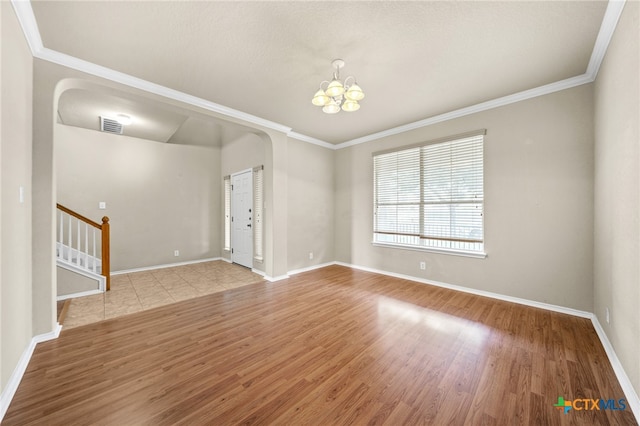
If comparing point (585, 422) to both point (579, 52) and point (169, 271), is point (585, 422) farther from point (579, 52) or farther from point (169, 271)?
point (169, 271)

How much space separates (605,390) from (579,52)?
9.89 feet

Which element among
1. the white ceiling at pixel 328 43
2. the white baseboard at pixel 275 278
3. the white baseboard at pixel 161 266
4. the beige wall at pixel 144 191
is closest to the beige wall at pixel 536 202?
the white ceiling at pixel 328 43

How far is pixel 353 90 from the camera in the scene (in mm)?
2395

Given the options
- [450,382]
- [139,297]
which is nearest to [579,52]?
[450,382]

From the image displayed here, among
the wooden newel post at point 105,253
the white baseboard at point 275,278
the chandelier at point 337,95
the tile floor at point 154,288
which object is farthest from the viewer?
the white baseboard at point 275,278

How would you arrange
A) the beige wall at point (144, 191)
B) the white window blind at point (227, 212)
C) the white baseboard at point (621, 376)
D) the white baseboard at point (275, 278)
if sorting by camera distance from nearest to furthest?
the white baseboard at point (621, 376) → the white baseboard at point (275, 278) → the beige wall at point (144, 191) → the white window blind at point (227, 212)

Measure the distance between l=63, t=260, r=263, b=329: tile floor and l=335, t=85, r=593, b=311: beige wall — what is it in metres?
3.86

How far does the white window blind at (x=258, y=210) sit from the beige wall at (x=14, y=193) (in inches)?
122

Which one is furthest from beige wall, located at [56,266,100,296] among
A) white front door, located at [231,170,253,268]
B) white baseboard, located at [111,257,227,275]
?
white front door, located at [231,170,253,268]

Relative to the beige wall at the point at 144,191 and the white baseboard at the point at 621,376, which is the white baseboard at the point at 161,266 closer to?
the beige wall at the point at 144,191

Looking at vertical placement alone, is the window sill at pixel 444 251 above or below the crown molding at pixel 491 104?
below

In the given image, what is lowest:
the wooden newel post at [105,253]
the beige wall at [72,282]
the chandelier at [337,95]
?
the beige wall at [72,282]

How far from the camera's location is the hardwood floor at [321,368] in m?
1.56

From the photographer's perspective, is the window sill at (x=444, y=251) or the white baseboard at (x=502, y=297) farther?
the window sill at (x=444, y=251)
